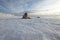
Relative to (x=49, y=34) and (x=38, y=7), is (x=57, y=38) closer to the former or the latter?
(x=49, y=34)

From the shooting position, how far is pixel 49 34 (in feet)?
3.15

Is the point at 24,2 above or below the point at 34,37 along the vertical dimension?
above

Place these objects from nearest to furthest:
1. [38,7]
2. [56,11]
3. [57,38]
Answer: [57,38], [56,11], [38,7]

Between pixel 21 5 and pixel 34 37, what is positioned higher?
pixel 21 5

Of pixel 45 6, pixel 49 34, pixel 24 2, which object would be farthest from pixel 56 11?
pixel 49 34

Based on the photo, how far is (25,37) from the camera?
90 centimetres

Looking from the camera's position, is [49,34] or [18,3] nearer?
[49,34]

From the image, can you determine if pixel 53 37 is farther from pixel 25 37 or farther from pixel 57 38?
pixel 25 37

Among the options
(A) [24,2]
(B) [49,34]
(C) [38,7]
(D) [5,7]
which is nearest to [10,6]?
(D) [5,7]

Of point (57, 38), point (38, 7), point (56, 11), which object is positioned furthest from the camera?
point (38, 7)

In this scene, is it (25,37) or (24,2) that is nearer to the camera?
(25,37)

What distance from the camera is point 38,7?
2615 millimetres

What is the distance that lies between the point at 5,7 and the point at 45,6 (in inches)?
31.3

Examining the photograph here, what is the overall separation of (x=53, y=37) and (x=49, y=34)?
58mm
